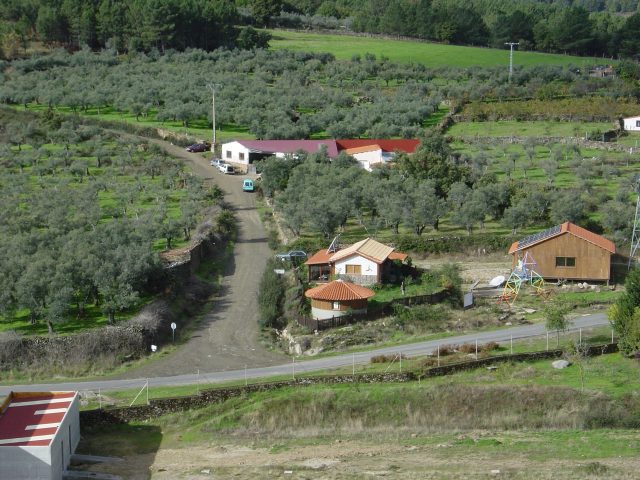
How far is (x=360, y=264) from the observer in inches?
1870

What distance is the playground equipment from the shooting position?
150 feet

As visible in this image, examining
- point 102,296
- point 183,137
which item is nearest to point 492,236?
point 102,296

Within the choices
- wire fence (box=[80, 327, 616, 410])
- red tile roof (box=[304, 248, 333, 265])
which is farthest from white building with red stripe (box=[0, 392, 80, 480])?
red tile roof (box=[304, 248, 333, 265])

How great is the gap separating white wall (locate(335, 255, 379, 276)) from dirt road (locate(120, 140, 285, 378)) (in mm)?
3967

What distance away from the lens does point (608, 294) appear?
4631 centimetres

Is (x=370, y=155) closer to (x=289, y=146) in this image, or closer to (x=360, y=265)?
(x=289, y=146)

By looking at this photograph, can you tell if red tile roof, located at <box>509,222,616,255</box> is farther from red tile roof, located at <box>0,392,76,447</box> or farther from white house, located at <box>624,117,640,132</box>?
white house, located at <box>624,117,640,132</box>

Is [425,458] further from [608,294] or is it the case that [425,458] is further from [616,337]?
[608,294]

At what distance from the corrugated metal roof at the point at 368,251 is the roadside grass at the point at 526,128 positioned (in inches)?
1393

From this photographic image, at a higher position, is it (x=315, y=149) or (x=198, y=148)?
(x=315, y=149)

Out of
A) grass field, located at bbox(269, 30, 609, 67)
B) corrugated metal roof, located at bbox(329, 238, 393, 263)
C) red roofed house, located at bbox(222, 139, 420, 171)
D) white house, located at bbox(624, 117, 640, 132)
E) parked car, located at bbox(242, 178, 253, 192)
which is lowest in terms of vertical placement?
parked car, located at bbox(242, 178, 253, 192)

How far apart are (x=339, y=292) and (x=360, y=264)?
13.5 ft

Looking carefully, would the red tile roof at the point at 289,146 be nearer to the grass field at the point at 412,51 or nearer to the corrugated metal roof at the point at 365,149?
the corrugated metal roof at the point at 365,149

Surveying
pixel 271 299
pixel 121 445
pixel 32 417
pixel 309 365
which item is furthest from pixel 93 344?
pixel 32 417
